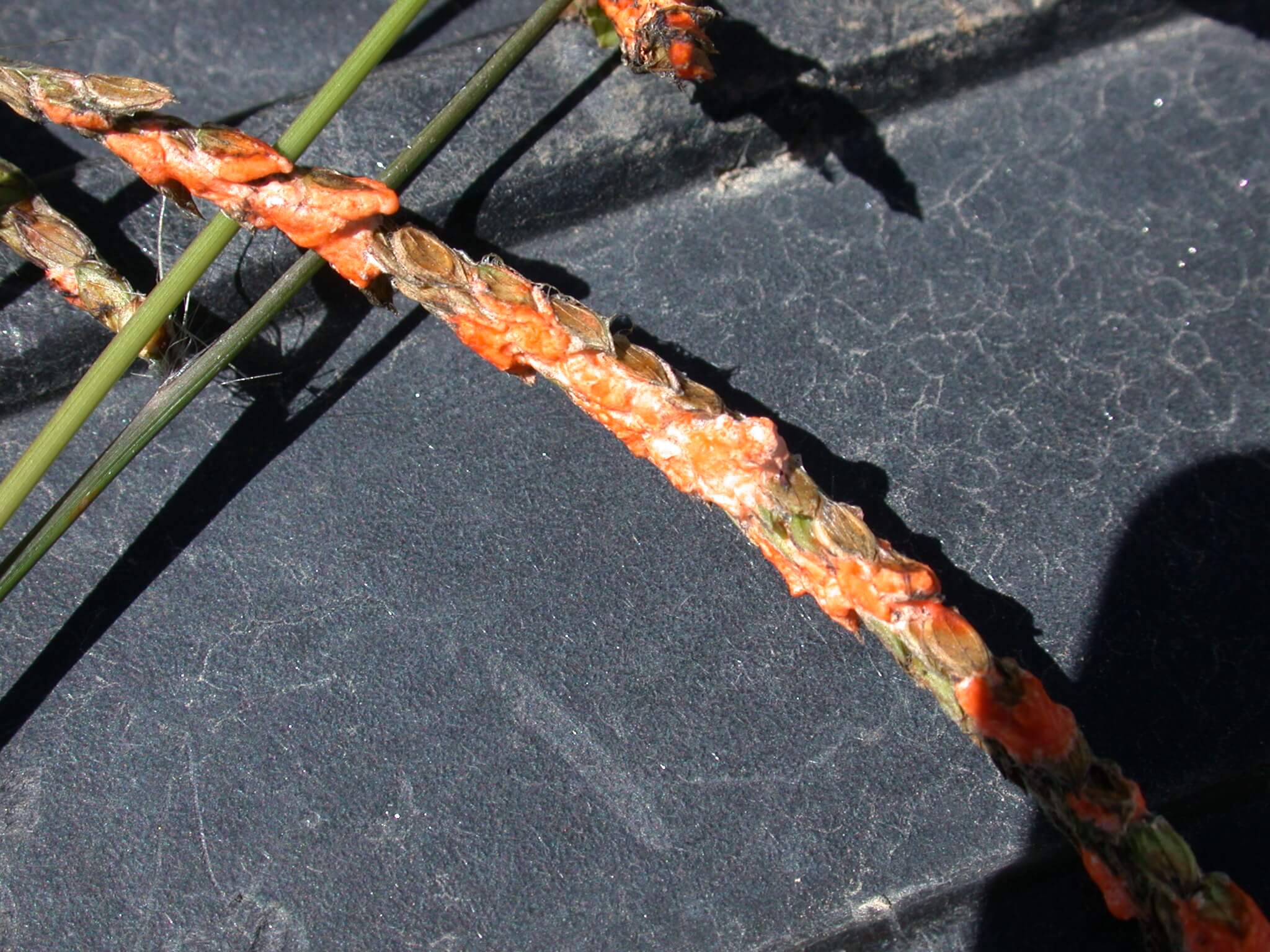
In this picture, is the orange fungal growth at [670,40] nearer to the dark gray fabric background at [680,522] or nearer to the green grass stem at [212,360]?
the green grass stem at [212,360]

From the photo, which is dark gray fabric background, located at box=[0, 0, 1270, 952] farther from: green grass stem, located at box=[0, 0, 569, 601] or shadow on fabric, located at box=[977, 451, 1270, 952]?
green grass stem, located at box=[0, 0, 569, 601]

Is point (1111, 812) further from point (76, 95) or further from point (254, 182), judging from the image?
point (76, 95)

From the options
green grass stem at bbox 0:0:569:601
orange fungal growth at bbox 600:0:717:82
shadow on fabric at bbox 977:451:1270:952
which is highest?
green grass stem at bbox 0:0:569:601

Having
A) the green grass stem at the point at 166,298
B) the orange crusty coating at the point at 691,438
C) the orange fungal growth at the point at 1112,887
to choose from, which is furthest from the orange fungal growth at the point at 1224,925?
the green grass stem at the point at 166,298

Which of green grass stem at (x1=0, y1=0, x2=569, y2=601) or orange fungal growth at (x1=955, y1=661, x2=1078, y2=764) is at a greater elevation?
green grass stem at (x1=0, y1=0, x2=569, y2=601)

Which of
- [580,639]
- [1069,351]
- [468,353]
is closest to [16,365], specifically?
[468,353]

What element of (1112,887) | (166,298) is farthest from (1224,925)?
(166,298)

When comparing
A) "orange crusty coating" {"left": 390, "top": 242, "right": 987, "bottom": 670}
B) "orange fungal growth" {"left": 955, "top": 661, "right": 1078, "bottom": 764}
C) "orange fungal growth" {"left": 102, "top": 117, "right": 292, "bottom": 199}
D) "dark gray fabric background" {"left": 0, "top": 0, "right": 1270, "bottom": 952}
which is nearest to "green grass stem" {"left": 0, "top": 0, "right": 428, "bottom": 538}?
"orange fungal growth" {"left": 102, "top": 117, "right": 292, "bottom": 199}
